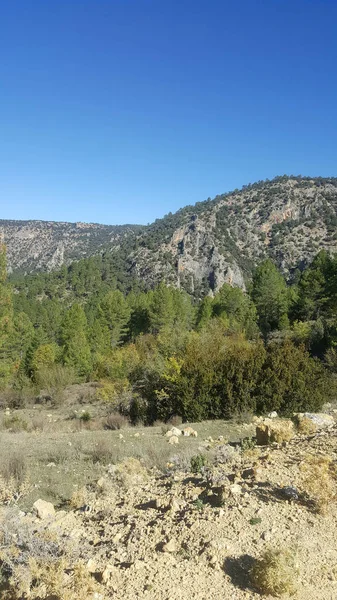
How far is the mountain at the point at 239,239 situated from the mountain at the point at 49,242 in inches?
195

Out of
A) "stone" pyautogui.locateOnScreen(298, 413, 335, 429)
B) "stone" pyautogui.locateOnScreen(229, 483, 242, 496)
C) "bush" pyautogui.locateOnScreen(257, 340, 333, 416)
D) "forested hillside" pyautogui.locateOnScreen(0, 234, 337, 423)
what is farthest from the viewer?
"forested hillside" pyautogui.locateOnScreen(0, 234, 337, 423)

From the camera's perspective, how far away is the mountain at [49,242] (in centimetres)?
13838

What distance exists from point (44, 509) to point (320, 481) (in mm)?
4031

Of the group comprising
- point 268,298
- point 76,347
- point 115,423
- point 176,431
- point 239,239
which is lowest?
point 76,347

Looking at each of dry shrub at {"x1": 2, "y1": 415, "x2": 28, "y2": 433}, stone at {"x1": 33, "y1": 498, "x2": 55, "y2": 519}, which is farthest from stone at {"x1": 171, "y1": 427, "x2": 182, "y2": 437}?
dry shrub at {"x1": 2, "y1": 415, "x2": 28, "y2": 433}

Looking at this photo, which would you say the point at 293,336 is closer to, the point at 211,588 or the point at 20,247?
the point at 211,588

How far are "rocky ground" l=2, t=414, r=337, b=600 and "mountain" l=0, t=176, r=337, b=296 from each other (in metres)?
81.2

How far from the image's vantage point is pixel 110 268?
96062mm

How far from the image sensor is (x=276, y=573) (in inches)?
144

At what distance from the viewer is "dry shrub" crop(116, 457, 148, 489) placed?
6.76 meters

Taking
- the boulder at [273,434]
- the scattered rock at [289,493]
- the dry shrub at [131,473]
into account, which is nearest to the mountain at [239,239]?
the boulder at [273,434]

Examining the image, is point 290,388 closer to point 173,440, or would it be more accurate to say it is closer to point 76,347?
point 173,440

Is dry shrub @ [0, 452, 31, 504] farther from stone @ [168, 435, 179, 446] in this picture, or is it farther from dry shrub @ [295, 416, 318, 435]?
dry shrub @ [295, 416, 318, 435]

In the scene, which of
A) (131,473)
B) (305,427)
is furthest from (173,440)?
(305,427)
